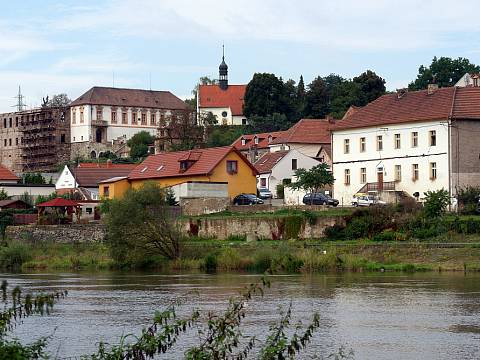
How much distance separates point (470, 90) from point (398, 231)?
52.4ft

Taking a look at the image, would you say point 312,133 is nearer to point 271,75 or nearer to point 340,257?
point 271,75

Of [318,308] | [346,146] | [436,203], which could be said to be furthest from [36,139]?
[318,308]

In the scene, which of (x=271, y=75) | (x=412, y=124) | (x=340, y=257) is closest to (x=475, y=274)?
(x=340, y=257)

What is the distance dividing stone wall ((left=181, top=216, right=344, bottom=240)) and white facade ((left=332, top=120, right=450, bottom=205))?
33.6 ft

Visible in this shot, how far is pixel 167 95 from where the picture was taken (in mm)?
156375

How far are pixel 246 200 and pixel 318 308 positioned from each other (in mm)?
38591

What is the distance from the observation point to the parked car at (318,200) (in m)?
71.9

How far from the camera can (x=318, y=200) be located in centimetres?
7256

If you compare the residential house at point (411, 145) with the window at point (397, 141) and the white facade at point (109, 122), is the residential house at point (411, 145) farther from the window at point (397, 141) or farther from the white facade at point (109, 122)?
the white facade at point (109, 122)

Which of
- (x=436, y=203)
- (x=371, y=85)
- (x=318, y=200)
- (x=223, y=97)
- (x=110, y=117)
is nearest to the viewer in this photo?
(x=436, y=203)

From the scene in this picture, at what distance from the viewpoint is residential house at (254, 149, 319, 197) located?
90.1 metres

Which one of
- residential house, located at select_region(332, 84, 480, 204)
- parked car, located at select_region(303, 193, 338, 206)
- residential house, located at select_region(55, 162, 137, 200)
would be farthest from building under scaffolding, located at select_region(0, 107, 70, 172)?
parked car, located at select_region(303, 193, 338, 206)

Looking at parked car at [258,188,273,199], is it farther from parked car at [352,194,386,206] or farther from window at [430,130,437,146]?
window at [430,130,437,146]

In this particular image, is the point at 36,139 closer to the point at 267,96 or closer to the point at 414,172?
the point at 267,96
